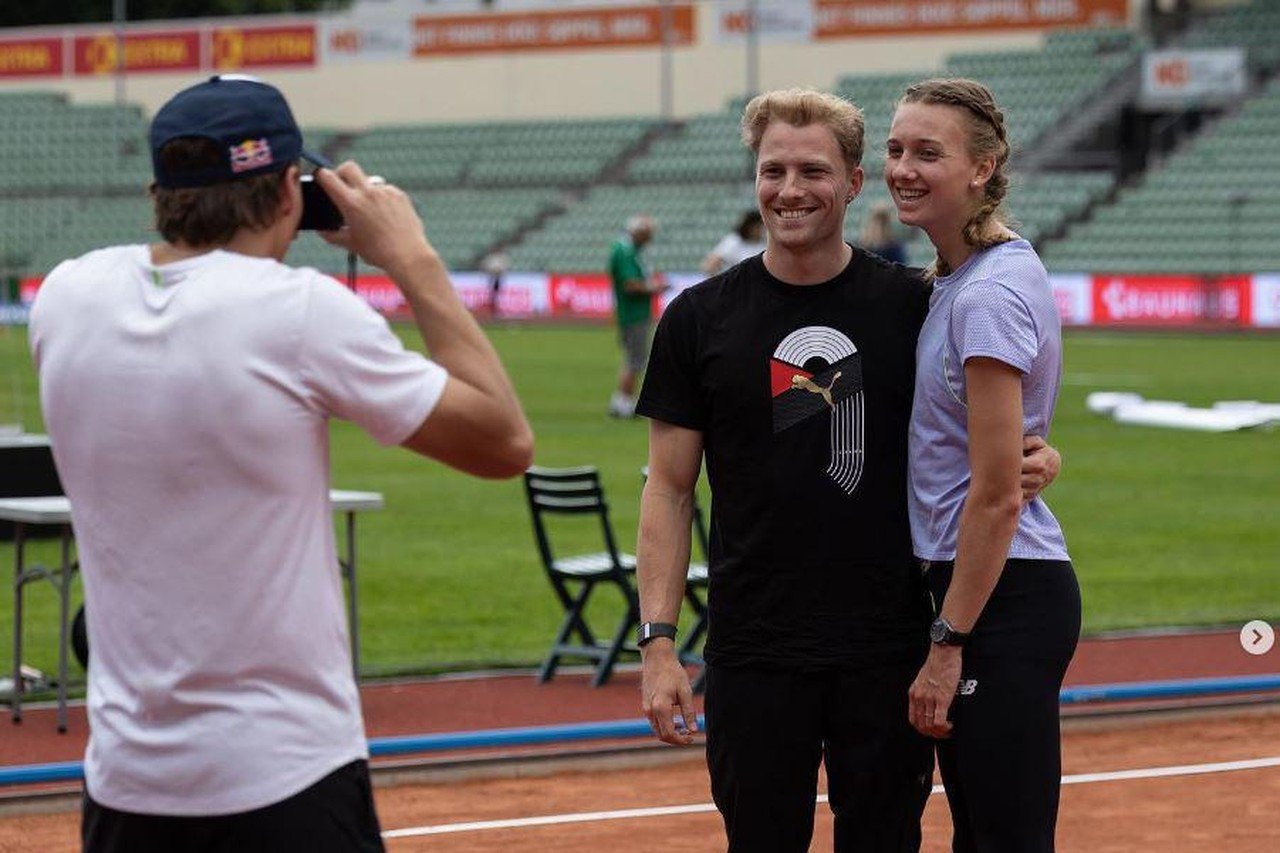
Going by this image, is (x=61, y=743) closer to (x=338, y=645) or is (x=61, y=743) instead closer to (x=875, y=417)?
(x=875, y=417)

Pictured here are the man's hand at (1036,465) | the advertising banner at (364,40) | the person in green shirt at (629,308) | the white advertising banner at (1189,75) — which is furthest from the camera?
the advertising banner at (364,40)

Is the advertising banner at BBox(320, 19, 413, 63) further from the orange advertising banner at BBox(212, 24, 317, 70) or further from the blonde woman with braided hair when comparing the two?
the blonde woman with braided hair

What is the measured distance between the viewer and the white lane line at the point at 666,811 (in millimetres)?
7445

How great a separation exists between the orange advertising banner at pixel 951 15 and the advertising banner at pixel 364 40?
12.5 meters

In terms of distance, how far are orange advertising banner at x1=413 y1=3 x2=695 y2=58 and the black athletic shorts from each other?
54666 mm

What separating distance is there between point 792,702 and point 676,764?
4100 millimetres

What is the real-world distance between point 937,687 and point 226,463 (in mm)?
1590

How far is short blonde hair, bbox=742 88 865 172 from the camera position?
444cm

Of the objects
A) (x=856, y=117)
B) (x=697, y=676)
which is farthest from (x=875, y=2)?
(x=856, y=117)

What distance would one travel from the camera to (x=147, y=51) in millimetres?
67125

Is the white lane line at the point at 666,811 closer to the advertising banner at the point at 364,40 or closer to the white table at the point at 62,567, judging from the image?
the white table at the point at 62,567

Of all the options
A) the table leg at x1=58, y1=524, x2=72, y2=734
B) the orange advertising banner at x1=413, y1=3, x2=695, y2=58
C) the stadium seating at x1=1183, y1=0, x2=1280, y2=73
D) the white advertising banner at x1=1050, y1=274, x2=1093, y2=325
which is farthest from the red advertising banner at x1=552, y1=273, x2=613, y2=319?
the table leg at x1=58, y1=524, x2=72, y2=734

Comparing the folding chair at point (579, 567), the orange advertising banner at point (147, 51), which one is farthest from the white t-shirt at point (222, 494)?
the orange advertising banner at point (147, 51)

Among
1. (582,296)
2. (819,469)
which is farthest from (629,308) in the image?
(582,296)
